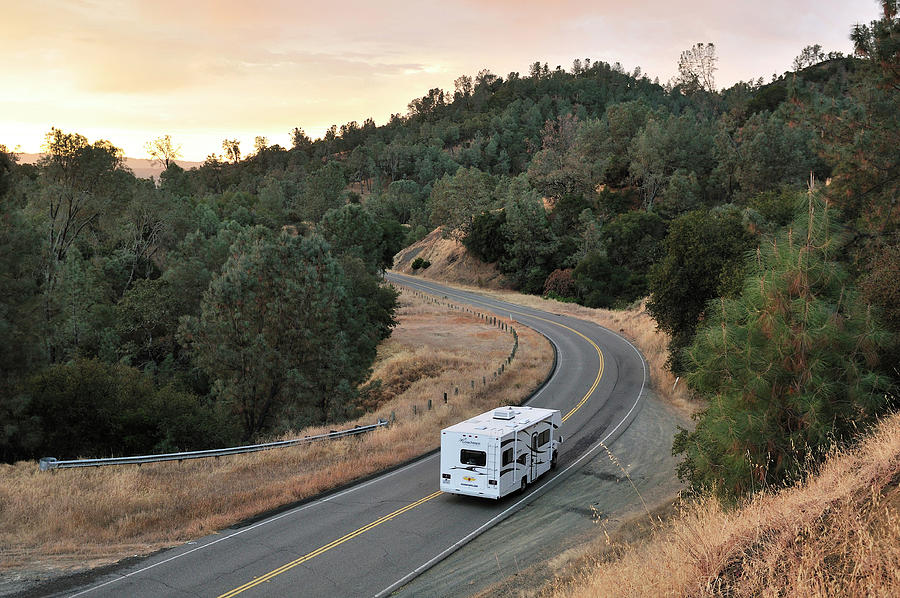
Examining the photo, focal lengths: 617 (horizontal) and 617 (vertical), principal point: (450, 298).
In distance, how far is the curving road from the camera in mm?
14672

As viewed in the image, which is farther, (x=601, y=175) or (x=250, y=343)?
(x=601, y=175)

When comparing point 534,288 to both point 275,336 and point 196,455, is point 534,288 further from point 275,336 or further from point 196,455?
point 196,455

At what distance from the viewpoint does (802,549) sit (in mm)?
7695

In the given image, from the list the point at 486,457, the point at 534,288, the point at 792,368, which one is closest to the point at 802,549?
the point at 792,368

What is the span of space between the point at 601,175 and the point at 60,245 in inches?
3151

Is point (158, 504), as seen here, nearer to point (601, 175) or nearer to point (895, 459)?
point (895, 459)

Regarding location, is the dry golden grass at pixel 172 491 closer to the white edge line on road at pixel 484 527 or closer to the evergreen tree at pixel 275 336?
the evergreen tree at pixel 275 336

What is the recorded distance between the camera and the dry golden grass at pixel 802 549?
6.83 m

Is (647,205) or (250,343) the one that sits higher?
(647,205)

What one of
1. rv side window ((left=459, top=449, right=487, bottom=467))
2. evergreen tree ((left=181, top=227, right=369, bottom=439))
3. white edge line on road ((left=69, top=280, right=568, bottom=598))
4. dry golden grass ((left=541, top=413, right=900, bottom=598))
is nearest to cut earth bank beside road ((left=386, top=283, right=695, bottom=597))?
rv side window ((left=459, top=449, right=487, bottom=467))

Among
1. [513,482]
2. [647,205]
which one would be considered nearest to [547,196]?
[647,205]

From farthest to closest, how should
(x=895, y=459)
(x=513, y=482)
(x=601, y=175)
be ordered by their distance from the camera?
(x=601, y=175), (x=513, y=482), (x=895, y=459)

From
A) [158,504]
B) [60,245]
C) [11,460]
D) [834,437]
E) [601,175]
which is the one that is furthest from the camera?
[601,175]

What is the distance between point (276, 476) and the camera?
2256cm
